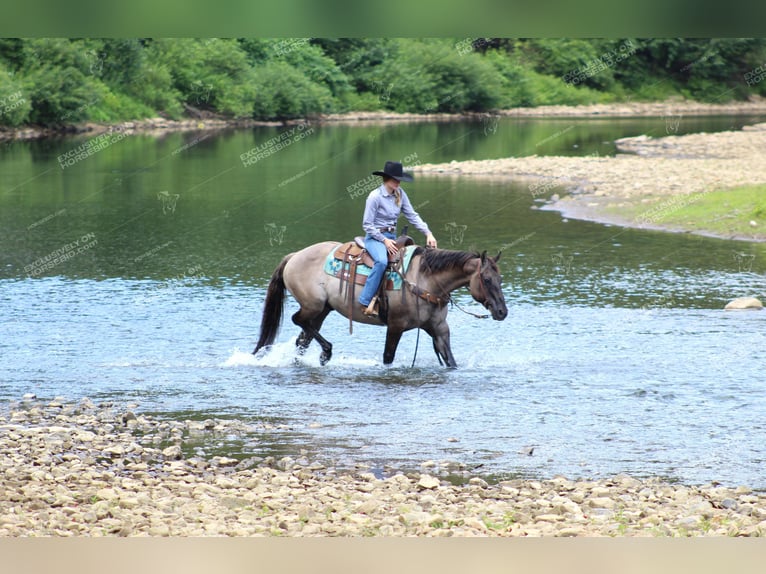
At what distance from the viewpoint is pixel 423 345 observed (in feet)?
58.1

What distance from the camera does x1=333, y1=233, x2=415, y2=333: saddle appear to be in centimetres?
1544

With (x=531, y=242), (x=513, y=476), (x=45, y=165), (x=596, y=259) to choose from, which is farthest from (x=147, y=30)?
(x=45, y=165)

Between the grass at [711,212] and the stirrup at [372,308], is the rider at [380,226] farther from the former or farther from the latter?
the grass at [711,212]

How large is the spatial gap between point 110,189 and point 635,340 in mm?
28909

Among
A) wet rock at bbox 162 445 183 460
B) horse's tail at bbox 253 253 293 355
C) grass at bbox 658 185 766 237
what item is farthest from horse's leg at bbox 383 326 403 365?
grass at bbox 658 185 766 237

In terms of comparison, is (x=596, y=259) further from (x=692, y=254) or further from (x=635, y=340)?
(x=635, y=340)

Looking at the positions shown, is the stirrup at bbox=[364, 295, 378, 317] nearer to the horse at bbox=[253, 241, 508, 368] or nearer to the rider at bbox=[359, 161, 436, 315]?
the rider at bbox=[359, 161, 436, 315]

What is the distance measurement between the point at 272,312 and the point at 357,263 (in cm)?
160

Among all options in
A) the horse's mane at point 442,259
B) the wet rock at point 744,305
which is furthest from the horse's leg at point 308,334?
the wet rock at point 744,305

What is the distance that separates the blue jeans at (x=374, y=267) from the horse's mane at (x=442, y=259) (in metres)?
0.56

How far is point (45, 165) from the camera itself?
1955 inches

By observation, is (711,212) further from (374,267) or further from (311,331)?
(374,267)

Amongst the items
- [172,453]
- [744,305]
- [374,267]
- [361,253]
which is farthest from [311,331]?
[744,305]

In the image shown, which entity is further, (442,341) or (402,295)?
(442,341)
